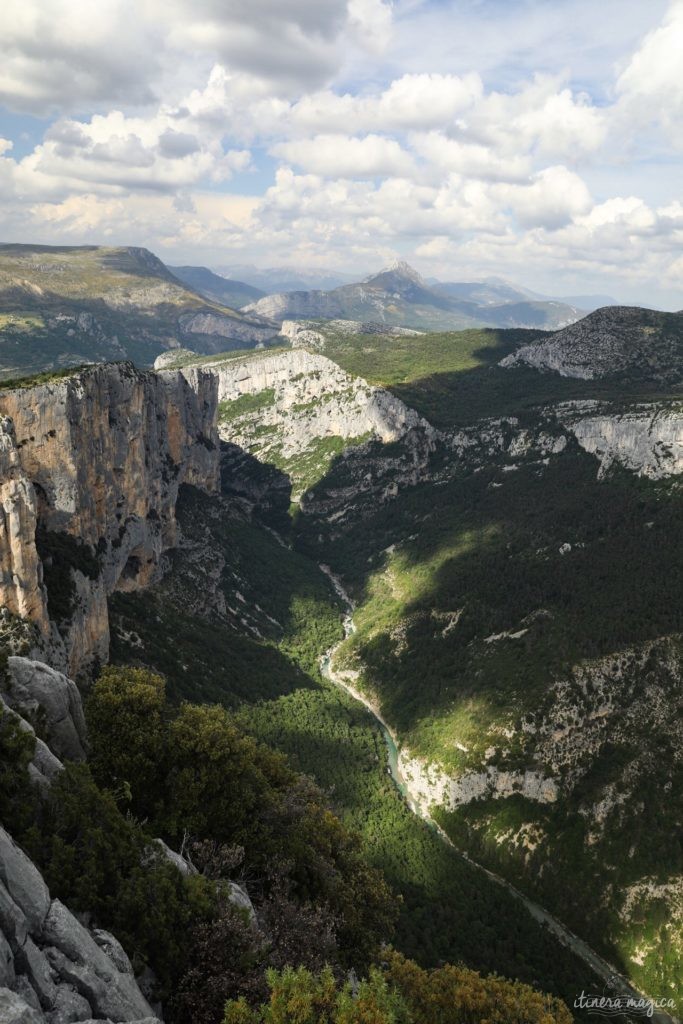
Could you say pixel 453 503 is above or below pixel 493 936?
above

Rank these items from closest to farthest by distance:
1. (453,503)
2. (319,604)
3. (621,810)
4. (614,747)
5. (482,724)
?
(621,810) → (614,747) → (482,724) → (319,604) → (453,503)

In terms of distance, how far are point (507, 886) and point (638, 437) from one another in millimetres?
87082

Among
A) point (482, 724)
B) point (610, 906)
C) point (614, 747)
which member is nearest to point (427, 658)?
point (482, 724)

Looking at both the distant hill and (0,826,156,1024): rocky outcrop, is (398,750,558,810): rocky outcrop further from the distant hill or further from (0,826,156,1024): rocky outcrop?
the distant hill

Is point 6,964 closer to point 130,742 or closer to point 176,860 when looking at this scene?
point 176,860

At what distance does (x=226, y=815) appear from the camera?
31.5 meters

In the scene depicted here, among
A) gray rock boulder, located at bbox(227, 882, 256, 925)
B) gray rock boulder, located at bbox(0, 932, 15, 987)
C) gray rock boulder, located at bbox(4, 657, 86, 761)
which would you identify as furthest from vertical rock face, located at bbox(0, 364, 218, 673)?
gray rock boulder, located at bbox(0, 932, 15, 987)

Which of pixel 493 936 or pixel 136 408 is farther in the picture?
pixel 136 408

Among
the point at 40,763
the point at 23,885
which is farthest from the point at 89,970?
the point at 40,763

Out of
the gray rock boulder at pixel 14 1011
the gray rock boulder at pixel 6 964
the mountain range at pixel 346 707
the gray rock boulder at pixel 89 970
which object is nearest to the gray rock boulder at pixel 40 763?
the mountain range at pixel 346 707

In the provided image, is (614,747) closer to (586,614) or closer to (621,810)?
(621,810)

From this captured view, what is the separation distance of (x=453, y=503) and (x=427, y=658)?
2273 inches

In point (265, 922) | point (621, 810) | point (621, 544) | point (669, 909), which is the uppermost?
point (621, 544)

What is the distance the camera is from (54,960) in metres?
17.0
